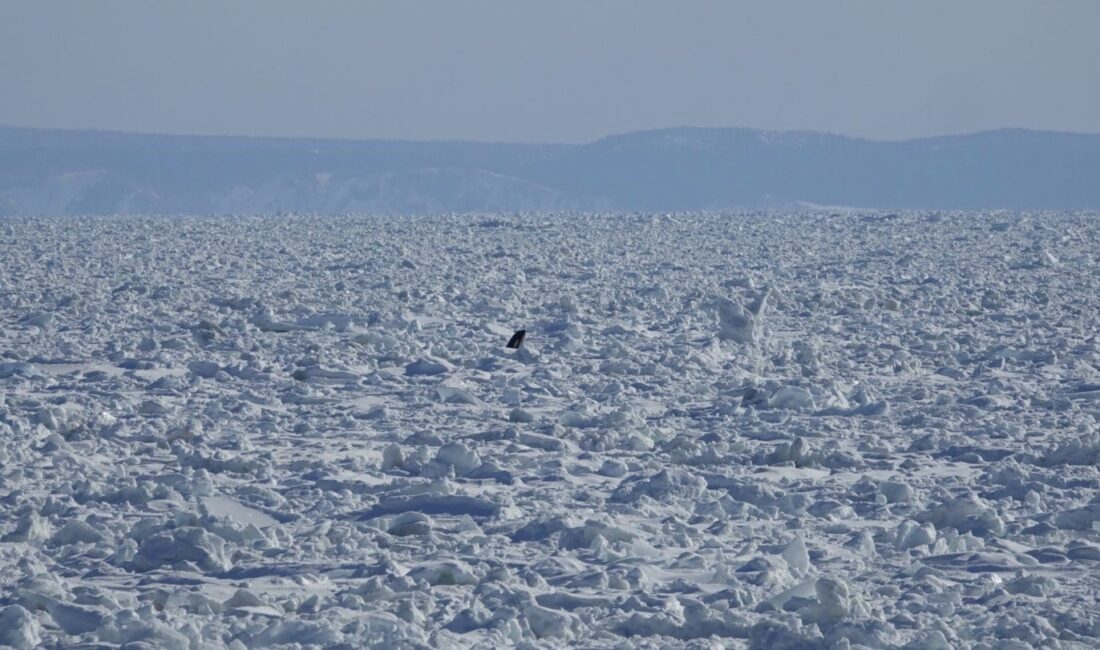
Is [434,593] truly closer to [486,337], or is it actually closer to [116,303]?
[486,337]

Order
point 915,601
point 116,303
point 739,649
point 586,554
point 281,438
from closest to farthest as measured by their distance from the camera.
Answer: point 739,649 → point 915,601 → point 586,554 → point 281,438 → point 116,303

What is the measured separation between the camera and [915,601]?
4.49 m

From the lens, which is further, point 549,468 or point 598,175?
point 598,175

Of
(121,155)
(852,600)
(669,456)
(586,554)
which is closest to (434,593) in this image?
(586,554)

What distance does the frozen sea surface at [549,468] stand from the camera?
14.4 ft

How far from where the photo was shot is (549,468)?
6438 mm

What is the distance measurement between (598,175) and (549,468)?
71.7 meters

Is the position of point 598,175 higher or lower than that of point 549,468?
lower

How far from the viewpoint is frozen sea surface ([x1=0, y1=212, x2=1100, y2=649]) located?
4387mm

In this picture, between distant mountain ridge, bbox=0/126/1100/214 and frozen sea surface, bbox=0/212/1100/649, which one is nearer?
frozen sea surface, bbox=0/212/1100/649

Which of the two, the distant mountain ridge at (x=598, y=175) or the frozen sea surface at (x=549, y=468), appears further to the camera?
the distant mountain ridge at (x=598, y=175)

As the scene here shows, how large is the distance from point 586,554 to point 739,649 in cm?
103

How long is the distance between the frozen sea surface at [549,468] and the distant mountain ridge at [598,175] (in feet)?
171

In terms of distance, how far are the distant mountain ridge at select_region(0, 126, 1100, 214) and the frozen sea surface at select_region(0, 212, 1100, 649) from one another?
52.2m
